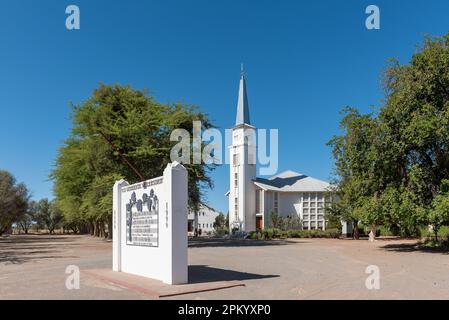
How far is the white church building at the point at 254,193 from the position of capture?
63000 mm

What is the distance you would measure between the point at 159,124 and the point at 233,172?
31.9 metres

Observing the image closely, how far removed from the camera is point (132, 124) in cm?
3344

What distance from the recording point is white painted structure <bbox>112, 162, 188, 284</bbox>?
12.9 meters

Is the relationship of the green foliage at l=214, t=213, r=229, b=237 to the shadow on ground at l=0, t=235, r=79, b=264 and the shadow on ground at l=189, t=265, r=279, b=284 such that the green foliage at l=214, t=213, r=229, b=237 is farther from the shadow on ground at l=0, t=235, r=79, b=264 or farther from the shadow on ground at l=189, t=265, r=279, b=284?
the shadow on ground at l=189, t=265, r=279, b=284

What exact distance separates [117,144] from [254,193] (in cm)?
3392

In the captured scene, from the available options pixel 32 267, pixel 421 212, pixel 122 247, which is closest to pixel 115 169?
pixel 32 267

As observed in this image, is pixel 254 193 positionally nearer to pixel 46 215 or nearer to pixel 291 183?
pixel 291 183

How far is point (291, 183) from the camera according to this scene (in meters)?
69.6

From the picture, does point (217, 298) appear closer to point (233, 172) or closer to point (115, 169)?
point (115, 169)

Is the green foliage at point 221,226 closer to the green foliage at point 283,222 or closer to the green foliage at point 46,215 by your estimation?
the green foliage at point 283,222

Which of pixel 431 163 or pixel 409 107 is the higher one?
pixel 409 107

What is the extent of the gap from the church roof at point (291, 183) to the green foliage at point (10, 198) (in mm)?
31443

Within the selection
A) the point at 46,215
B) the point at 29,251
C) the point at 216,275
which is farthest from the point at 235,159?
the point at 46,215

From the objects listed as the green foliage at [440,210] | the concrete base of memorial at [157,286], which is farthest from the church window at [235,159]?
the concrete base of memorial at [157,286]
